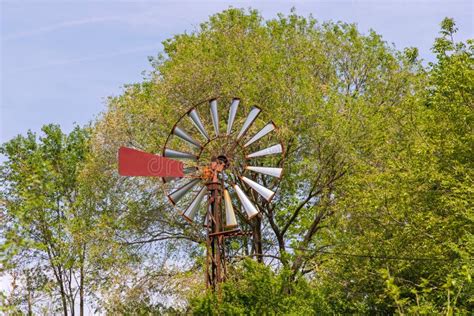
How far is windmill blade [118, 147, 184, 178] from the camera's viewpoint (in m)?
13.8

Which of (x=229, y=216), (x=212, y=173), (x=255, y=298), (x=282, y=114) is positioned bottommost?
(x=255, y=298)

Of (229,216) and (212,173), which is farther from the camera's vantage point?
(212,173)

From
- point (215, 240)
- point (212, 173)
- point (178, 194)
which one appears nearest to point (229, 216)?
Result: point (215, 240)

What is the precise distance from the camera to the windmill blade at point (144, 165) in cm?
1384

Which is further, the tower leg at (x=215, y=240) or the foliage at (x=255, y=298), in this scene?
the tower leg at (x=215, y=240)

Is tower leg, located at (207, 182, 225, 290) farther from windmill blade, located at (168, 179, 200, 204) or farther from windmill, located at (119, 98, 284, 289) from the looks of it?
windmill blade, located at (168, 179, 200, 204)

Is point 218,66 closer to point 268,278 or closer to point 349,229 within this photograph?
point 349,229

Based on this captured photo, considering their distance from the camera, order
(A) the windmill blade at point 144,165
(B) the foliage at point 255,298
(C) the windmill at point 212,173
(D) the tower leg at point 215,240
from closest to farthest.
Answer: (A) the windmill blade at point 144,165 < (C) the windmill at point 212,173 < (B) the foliage at point 255,298 < (D) the tower leg at point 215,240

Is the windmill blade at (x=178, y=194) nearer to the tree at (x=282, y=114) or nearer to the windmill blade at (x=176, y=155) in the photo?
the windmill blade at (x=176, y=155)

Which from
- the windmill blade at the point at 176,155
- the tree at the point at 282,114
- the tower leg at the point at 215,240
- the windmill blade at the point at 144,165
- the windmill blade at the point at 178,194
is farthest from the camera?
the tree at the point at 282,114

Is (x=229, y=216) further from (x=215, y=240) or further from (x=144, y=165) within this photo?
(x=144, y=165)

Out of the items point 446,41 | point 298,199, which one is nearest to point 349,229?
point 298,199

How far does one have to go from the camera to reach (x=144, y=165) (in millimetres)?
14086

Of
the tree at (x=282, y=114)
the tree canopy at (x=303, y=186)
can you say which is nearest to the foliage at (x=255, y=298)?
the tree canopy at (x=303, y=186)
